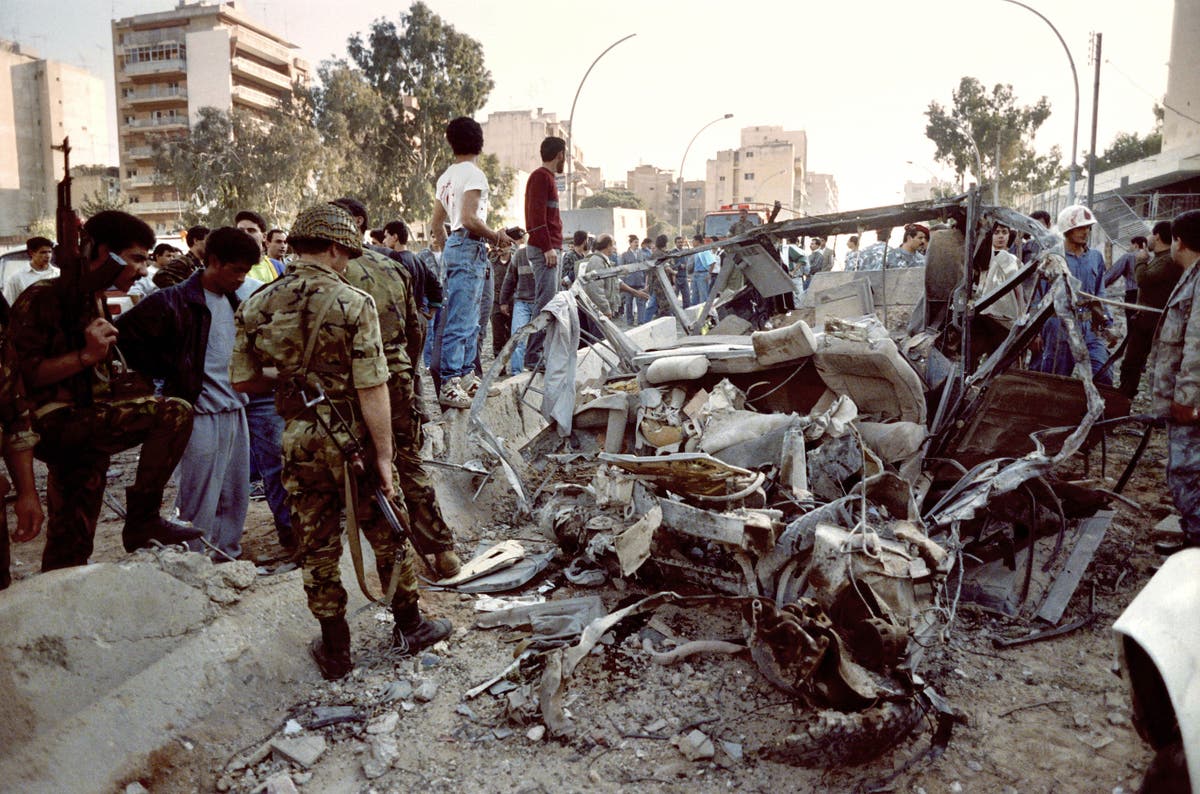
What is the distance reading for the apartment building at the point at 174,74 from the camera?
51.9 meters

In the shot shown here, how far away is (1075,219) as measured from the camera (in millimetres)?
7391

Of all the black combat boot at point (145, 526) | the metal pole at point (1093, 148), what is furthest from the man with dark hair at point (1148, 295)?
the metal pole at point (1093, 148)

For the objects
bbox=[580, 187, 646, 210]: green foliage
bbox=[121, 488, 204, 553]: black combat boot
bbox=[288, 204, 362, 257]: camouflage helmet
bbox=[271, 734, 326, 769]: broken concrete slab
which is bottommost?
bbox=[271, 734, 326, 769]: broken concrete slab

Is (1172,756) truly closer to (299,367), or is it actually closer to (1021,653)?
(1021,653)

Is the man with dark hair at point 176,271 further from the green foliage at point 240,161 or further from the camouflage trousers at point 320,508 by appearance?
the green foliage at point 240,161

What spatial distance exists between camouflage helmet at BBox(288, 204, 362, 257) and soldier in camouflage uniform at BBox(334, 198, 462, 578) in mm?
641

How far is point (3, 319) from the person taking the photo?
3.67 meters

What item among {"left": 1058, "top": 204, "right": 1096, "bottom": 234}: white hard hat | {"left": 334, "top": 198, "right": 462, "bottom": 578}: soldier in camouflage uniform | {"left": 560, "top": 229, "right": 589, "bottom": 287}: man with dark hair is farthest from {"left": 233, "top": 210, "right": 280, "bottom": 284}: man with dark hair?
{"left": 1058, "top": 204, "right": 1096, "bottom": 234}: white hard hat

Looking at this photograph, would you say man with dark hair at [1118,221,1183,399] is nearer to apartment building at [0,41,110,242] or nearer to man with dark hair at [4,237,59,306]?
man with dark hair at [4,237,59,306]

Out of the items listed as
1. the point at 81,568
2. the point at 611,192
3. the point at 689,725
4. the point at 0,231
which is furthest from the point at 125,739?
the point at 611,192

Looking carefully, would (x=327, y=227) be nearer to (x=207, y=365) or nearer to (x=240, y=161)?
(x=207, y=365)

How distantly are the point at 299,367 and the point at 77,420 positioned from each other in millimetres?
1219

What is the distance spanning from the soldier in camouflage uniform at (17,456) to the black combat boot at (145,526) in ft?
2.29

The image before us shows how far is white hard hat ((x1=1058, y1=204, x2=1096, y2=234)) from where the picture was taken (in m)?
7.31
